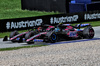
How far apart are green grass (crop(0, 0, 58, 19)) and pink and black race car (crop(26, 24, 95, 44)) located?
85.8 feet

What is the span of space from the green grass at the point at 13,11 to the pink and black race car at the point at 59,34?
26.2m

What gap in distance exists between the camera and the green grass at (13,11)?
4594 cm

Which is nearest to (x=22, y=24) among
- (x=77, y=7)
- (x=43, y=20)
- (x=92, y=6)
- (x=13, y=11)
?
(x=43, y=20)

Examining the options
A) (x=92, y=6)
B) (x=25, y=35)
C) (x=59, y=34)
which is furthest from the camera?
(x=92, y=6)

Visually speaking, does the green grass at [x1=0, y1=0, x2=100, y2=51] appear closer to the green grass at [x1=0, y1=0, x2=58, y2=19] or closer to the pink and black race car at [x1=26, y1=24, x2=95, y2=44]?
the green grass at [x1=0, y1=0, x2=58, y2=19]

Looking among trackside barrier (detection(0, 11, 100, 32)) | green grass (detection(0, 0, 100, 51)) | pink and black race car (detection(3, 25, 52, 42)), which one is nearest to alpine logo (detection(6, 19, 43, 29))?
trackside barrier (detection(0, 11, 100, 32))

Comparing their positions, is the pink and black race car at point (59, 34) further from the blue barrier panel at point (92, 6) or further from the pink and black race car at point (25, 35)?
the blue barrier panel at point (92, 6)

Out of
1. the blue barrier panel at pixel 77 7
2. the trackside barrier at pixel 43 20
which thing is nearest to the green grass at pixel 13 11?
the blue barrier panel at pixel 77 7

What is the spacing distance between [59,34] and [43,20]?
10254mm

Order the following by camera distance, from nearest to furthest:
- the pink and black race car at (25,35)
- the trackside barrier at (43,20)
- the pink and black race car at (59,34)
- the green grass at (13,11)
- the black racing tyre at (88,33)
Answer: the pink and black race car at (59,34)
the pink and black race car at (25,35)
the black racing tyre at (88,33)
the trackside barrier at (43,20)
the green grass at (13,11)

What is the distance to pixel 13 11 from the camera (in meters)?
51.3

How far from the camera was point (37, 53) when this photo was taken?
13.8m

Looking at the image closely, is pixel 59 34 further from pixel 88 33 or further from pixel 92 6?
pixel 92 6

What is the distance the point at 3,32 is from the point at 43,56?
13482 millimetres
